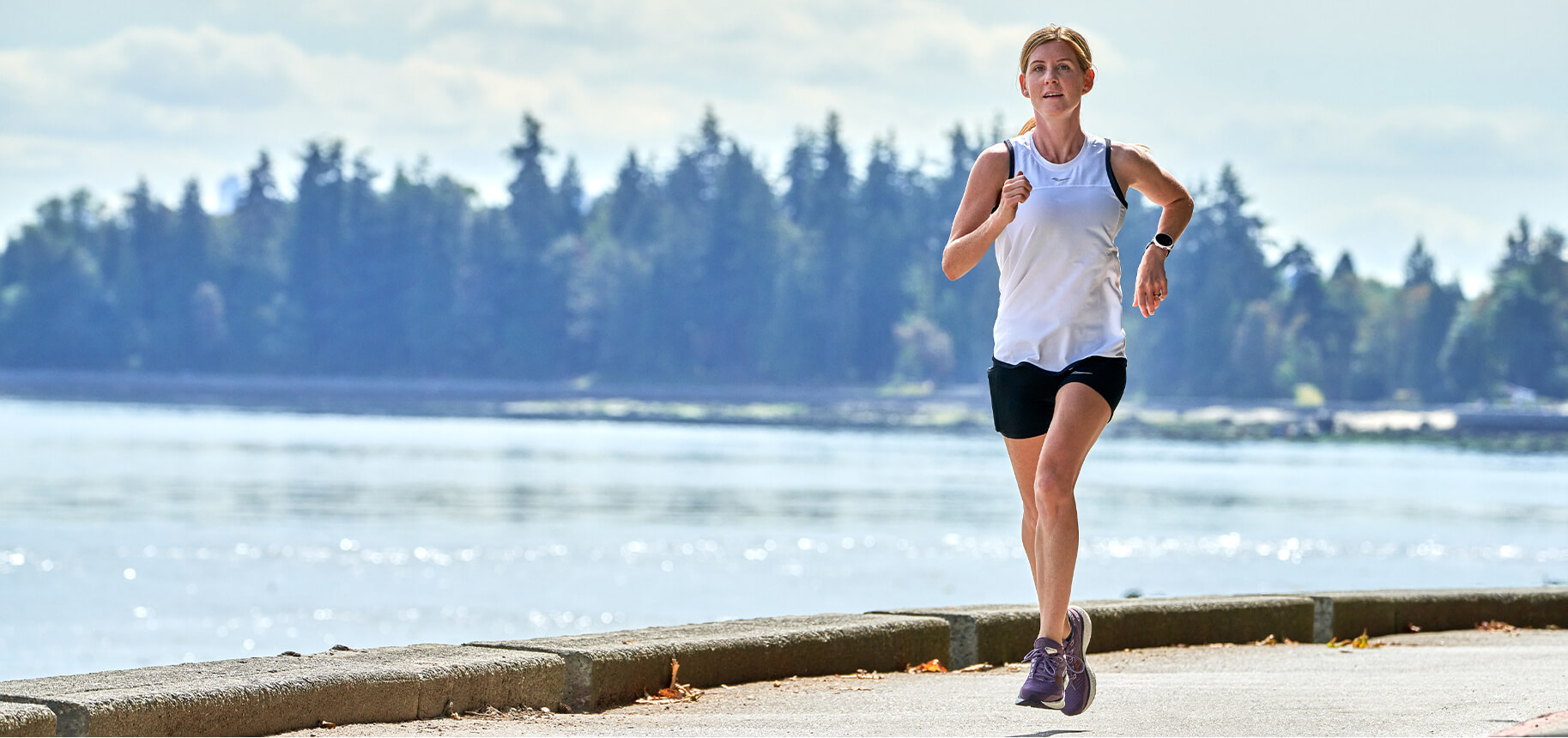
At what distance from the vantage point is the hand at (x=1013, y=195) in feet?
16.6

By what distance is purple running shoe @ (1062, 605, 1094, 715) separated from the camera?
498 cm

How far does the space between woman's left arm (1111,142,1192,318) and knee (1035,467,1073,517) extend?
1.63 ft

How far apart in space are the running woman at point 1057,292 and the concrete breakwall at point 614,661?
4.09 ft

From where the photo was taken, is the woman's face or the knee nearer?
the knee

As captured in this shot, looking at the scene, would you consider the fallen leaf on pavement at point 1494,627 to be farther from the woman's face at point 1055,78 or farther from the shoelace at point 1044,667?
the woman's face at point 1055,78

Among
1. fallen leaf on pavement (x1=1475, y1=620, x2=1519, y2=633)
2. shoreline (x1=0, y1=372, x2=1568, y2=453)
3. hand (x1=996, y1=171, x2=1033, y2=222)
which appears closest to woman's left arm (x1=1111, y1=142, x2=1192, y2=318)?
hand (x1=996, y1=171, x2=1033, y2=222)

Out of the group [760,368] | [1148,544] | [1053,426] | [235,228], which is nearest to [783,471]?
[1148,544]

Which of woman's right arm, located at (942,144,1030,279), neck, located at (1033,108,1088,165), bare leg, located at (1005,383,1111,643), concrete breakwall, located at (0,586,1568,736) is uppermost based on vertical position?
neck, located at (1033,108,1088,165)

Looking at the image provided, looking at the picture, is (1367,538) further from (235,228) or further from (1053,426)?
(235,228)

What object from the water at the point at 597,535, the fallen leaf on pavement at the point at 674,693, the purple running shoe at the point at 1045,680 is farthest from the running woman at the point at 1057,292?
the water at the point at 597,535

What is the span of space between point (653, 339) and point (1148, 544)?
90995 mm

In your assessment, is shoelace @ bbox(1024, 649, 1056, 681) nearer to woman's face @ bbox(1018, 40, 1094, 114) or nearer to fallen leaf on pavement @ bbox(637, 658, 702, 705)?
fallen leaf on pavement @ bbox(637, 658, 702, 705)

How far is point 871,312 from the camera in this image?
411ft

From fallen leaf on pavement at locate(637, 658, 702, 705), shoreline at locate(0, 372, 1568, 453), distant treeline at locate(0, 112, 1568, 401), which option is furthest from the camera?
distant treeline at locate(0, 112, 1568, 401)
